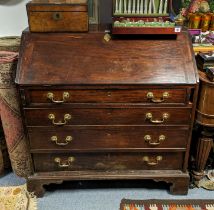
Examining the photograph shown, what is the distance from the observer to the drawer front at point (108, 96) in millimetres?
1679

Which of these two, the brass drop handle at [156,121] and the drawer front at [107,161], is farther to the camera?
the drawer front at [107,161]

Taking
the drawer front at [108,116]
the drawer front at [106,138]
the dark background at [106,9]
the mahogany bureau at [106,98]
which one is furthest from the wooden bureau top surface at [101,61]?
the dark background at [106,9]

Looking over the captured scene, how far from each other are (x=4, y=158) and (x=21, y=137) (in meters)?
0.32

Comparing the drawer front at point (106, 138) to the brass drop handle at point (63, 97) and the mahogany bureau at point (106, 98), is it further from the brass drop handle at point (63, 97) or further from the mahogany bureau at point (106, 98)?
the brass drop handle at point (63, 97)

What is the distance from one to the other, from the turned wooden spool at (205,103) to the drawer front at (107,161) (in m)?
0.28

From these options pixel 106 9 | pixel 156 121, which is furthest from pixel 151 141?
pixel 106 9

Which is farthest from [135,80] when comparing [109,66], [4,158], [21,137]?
[4,158]

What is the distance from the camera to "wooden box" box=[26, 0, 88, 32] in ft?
5.54

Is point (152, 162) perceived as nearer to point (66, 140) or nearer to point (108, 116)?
point (108, 116)

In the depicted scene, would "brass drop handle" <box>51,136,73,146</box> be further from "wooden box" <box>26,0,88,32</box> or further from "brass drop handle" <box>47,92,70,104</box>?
"wooden box" <box>26,0,88,32</box>

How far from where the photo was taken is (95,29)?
1842mm

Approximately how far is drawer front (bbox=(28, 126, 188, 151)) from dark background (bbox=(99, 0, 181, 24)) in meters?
0.89

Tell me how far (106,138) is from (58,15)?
803mm

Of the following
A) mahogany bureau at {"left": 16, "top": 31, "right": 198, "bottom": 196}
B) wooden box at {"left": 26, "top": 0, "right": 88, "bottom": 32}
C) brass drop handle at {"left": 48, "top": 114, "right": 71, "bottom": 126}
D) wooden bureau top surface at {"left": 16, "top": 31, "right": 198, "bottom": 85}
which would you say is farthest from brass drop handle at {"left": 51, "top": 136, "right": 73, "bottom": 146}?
wooden box at {"left": 26, "top": 0, "right": 88, "bottom": 32}
